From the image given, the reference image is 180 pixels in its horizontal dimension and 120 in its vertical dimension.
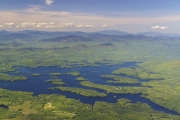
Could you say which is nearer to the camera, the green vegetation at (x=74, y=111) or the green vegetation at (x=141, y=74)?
the green vegetation at (x=74, y=111)

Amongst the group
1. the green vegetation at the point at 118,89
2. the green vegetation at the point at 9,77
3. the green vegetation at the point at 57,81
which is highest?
the green vegetation at the point at 9,77

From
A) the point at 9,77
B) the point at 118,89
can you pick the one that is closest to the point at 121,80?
the point at 118,89

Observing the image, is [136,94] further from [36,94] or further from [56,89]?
[36,94]

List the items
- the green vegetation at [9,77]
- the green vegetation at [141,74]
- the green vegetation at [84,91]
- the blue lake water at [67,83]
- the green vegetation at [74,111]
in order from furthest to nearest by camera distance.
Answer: the green vegetation at [141,74] < the green vegetation at [9,77] < the green vegetation at [84,91] < the blue lake water at [67,83] < the green vegetation at [74,111]

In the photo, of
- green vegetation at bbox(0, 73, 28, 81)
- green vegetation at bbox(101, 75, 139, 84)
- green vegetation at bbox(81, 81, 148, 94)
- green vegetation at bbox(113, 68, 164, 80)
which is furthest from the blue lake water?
green vegetation at bbox(113, 68, 164, 80)

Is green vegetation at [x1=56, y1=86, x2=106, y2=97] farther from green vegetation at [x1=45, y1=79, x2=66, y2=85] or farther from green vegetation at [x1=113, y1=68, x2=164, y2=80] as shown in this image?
green vegetation at [x1=113, y1=68, x2=164, y2=80]

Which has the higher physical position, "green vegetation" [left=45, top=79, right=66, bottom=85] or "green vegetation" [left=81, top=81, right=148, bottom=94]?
"green vegetation" [left=45, top=79, right=66, bottom=85]

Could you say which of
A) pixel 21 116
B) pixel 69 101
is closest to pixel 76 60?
pixel 69 101

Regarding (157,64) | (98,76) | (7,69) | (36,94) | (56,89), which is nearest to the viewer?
(36,94)

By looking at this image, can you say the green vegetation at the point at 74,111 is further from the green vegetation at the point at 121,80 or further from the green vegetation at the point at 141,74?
the green vegetation at the point at 141,74

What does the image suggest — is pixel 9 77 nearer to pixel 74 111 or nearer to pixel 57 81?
pixel 57 81

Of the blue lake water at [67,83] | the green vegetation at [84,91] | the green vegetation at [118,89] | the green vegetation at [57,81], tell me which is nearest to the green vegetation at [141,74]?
the blue lake water at [67,83]
